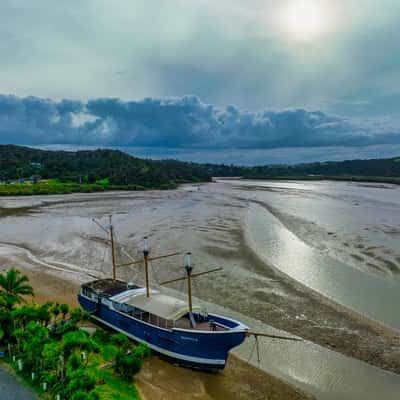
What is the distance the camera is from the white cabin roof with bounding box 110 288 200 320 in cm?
1708

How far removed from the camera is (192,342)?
634 inches

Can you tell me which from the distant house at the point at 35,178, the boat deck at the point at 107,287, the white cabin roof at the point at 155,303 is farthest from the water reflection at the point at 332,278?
the distant house at the point at 35,178

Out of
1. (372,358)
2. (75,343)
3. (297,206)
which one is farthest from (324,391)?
(297,206)

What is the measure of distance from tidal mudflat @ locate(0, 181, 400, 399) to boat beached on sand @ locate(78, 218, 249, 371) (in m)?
1.05

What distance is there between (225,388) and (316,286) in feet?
46.0

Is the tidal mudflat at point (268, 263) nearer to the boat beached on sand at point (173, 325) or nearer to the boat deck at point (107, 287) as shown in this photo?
the boat beached on sand at point (173, 325)

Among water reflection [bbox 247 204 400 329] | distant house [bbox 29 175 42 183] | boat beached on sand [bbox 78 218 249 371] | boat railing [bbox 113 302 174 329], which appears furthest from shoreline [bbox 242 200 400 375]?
distant house [bbox 29 175 42 183]

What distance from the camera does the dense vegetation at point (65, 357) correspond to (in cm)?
1227

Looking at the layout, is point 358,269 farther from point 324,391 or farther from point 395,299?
point 324,391

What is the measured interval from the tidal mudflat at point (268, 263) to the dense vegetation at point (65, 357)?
2.91 m

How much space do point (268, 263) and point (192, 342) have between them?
17676 millimetres

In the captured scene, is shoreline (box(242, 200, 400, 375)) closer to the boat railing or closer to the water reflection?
the water reflection

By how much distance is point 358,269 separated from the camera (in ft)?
99.7

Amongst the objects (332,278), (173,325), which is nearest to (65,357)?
(173,325)
